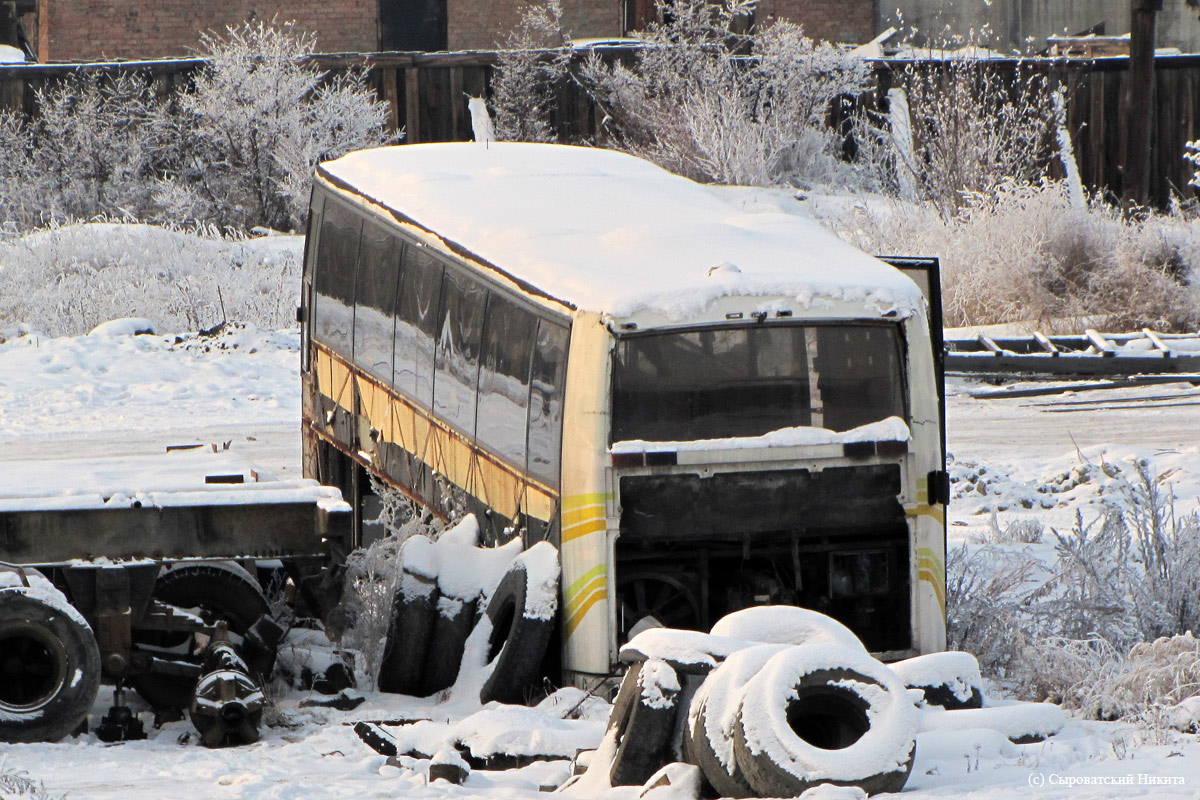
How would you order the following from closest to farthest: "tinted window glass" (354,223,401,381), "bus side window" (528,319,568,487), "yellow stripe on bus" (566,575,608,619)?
"yellow stripe on bus" (566,575,608,619)
"bus side window" (528,319,568,487)
"tinted window glass" (354,223,401,381)

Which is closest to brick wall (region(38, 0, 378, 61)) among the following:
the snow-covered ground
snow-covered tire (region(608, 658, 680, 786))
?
the snow-covered ground

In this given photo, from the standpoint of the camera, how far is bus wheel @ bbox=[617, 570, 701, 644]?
354 inches

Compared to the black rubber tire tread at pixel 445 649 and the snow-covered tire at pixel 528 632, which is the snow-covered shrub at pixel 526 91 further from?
the snow-covered tire at pixel 528 632

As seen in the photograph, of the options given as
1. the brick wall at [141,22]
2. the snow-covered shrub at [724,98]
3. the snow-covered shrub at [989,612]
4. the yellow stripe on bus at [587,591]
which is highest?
the brick wall at [141,22]

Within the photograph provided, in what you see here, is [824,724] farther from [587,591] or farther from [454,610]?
[454,610]

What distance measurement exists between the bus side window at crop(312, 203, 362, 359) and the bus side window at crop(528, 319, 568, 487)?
3859mm

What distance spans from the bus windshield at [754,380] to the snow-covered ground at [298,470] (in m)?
1.51

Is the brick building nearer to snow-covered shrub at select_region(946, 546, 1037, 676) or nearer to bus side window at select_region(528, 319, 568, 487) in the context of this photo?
snow-covered shrub at select_region(946, 546, 1037, 676)

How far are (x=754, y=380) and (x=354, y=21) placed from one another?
27157 millimetres

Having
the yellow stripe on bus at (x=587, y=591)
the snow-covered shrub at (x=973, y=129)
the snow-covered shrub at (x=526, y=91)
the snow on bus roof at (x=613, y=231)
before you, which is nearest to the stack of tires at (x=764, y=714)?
the yellow stripe on bus at (x=587, y=591)

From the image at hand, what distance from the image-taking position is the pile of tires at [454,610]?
926 cm

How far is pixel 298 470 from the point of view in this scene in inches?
619

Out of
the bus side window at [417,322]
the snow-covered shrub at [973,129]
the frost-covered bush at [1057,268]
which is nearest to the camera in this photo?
the bus side window at [417,322]

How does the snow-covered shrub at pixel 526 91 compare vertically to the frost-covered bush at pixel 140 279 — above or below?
above
